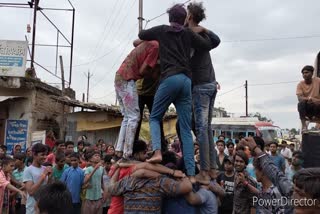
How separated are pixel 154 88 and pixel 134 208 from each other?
1578mm

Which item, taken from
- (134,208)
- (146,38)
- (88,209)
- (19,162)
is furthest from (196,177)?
(19,162)

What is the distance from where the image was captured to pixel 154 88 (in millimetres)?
4770

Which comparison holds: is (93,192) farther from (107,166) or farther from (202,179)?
(202,179)

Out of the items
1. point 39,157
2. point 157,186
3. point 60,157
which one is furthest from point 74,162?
point 157,186

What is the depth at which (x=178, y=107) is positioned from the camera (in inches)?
165

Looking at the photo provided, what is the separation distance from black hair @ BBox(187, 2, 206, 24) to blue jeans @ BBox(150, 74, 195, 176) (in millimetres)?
767

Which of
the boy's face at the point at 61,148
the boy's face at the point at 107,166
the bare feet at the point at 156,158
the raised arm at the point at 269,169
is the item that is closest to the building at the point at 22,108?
the boy's face at the point at 61,148

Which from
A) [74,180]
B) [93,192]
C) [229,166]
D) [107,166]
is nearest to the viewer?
[229,166]

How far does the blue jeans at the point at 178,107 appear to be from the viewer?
4008 mm

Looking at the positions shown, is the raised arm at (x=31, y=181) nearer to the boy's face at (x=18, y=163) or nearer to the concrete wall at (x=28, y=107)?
the boy's face at (x=18, y=163)

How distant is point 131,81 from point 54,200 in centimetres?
184

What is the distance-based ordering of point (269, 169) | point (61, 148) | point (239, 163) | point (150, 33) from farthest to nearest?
point (61, 148), point (239, 163), point (150, 33), point (269, 169)

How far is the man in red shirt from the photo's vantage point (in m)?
4.34

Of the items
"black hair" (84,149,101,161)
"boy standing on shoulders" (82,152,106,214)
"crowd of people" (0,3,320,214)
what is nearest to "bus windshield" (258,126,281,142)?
"black hair" (84,149,101,161)
